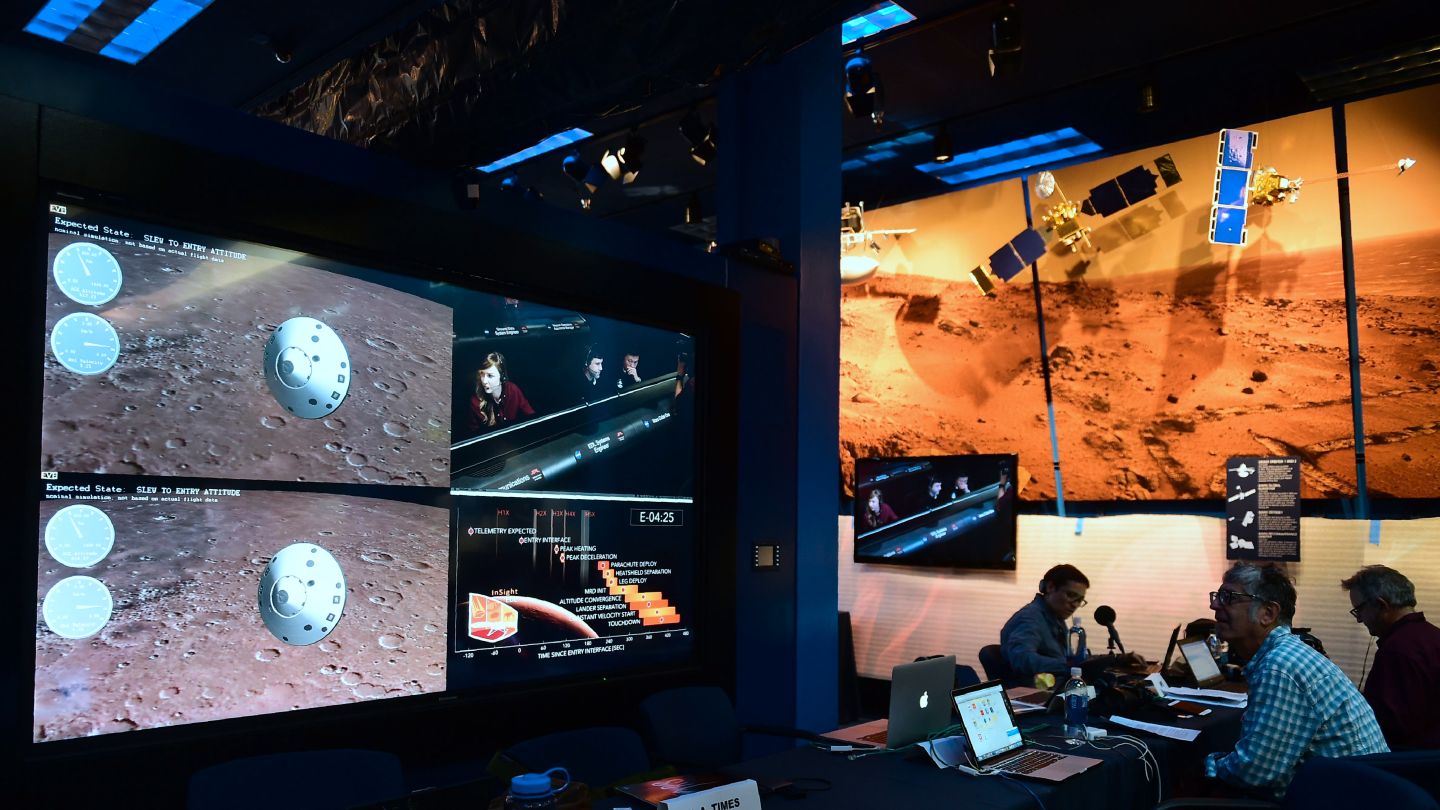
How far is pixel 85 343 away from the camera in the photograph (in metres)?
2.54

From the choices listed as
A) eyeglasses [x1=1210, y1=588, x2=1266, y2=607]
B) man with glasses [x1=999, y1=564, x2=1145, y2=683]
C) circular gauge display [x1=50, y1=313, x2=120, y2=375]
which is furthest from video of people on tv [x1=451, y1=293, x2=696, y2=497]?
man with glasses [x1=999, y1=564, x2=1145, y2=683]

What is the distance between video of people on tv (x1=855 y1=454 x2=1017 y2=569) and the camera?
281 inches

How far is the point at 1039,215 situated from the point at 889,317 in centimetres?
141

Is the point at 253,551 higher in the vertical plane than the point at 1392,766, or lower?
higher

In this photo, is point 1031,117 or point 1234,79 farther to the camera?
point 1031,117

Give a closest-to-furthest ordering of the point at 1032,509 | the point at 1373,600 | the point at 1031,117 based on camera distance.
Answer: the point at 1373,600 → the point at 1031,117 → the point at 1032,509

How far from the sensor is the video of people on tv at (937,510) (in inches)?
281

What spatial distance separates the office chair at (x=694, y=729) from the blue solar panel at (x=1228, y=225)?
162 inches

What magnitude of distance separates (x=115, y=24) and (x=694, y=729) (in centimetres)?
462

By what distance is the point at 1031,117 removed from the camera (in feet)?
20.4

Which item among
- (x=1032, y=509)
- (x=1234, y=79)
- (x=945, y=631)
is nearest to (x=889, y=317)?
(x=1032, y=509)

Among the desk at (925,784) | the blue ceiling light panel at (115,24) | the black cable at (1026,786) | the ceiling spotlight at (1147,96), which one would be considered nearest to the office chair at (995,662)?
the desk at (925,784)

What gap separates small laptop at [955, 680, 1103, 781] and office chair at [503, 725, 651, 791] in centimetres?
102

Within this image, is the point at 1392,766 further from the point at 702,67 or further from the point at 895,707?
the point at 702,67
